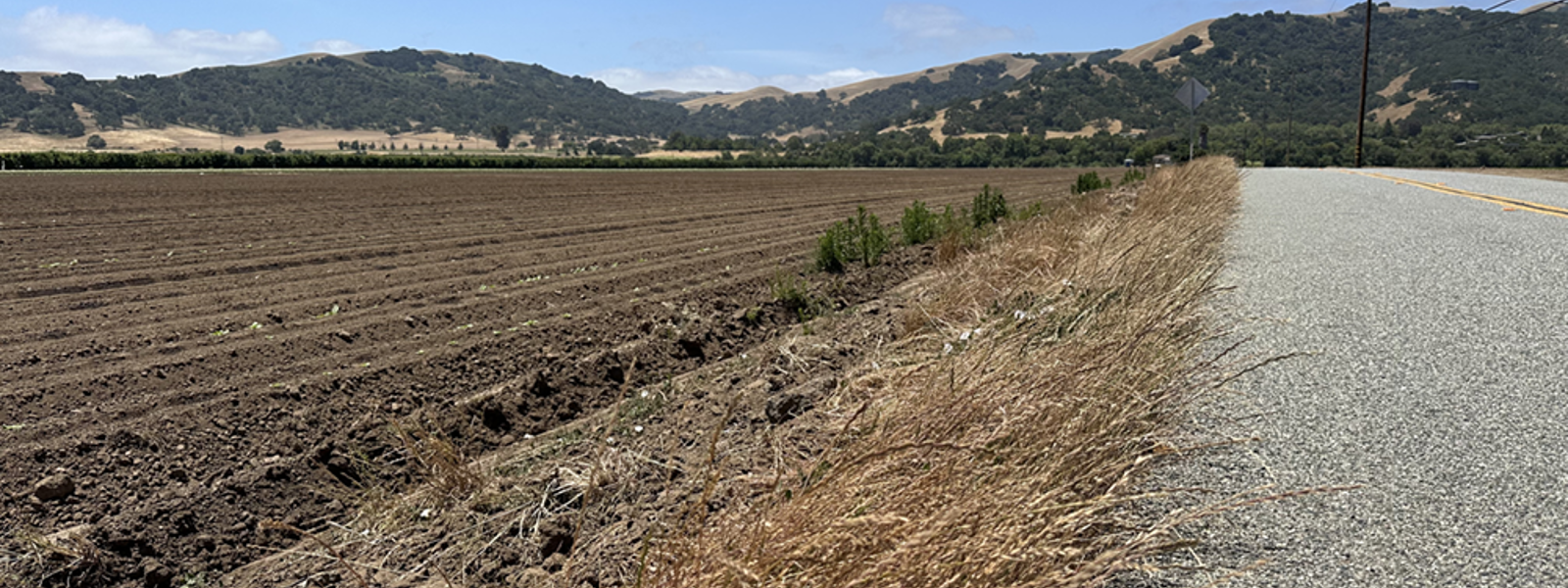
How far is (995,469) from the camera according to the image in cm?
264

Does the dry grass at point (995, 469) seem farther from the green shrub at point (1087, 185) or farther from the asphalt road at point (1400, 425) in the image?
the green shrub at point (1087, 185)

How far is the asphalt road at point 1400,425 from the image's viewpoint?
2.31 meters

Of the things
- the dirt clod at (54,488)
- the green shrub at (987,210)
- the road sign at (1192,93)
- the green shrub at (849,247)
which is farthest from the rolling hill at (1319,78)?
the dirt clod at (54,488)

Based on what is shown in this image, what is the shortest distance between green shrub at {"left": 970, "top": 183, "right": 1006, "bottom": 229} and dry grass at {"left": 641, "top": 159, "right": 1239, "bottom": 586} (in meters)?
9.32

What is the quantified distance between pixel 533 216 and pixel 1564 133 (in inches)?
2028

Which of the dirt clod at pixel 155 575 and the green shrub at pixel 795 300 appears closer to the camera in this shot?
the dirt clod at pixel 155 575

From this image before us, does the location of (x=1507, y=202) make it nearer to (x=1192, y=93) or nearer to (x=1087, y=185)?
(x=1087, y=185)

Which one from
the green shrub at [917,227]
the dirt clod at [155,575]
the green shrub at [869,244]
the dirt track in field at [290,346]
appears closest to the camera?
the dirt clod at [155,575]

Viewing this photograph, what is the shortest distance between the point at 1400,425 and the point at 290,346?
7.49 metres

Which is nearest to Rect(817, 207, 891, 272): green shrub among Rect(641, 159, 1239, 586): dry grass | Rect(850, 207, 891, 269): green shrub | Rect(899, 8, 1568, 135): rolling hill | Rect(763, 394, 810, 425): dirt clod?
Rect(850, 207, 891, 269): green shrub

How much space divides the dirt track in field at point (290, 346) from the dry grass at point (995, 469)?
2886 millimetres

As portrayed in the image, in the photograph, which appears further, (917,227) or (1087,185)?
(1087,185)

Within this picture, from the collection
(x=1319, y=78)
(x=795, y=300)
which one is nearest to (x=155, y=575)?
(x=795, y=300)

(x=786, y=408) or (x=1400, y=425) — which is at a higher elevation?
A: (x=1400, y=425)
